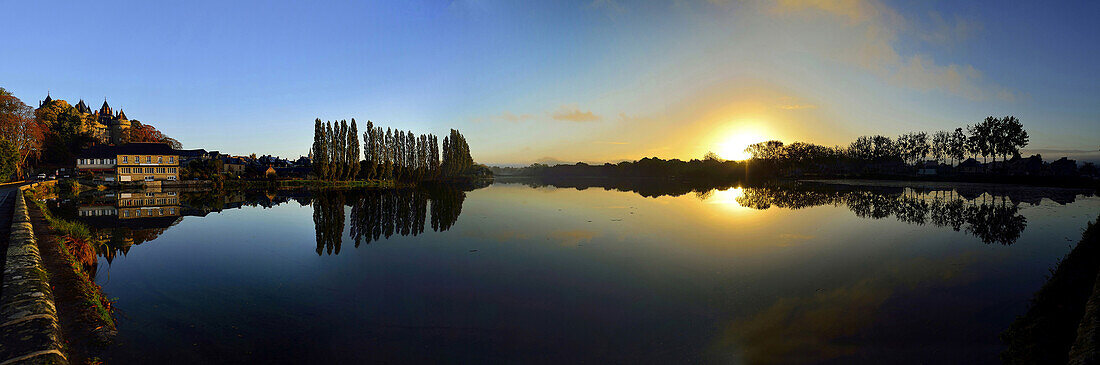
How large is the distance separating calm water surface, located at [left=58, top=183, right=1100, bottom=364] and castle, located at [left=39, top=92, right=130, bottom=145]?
366 feet

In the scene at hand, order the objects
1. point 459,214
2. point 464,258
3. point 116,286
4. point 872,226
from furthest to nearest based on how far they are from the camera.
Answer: point 459,214, point 872,226, point 464,258, point 116,286

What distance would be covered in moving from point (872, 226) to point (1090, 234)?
9.91m

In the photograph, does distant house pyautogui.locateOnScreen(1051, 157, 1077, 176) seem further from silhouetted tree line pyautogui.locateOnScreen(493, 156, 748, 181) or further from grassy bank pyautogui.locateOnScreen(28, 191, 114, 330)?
grassy bank pyautogui.locateOnScreen(28, 191, 114, 330)

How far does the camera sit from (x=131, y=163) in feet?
206

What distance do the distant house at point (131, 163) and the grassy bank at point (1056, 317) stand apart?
90471mm

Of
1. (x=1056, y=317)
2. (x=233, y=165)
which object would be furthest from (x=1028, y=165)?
(x=233, y=165)

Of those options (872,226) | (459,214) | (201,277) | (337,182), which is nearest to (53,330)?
(201,277)

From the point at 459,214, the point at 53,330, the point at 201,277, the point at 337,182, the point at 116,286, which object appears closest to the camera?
the point at 53,330

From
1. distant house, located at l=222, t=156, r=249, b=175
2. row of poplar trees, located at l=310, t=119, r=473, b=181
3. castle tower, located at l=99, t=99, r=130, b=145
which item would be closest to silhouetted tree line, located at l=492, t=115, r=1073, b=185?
row of poplar trees, located at l=310, t=119, r=473, b=181

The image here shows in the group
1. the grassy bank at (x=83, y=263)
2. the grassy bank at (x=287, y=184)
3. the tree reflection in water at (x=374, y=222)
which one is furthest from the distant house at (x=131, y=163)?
the grassy bank at (x=83, y=263)

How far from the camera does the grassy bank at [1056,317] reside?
21.8ft

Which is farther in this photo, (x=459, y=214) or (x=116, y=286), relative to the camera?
(x=459, y=214)

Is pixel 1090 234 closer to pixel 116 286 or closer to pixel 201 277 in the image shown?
pixel 201 277

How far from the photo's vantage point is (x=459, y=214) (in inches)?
1122
